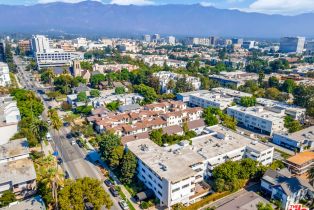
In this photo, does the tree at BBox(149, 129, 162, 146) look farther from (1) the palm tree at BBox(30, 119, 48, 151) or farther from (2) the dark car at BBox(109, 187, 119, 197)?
(1) the palm tree at BBox(30, 119, 48, 151)

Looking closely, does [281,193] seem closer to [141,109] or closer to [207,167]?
[207,167]

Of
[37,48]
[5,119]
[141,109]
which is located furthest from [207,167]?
[37,48]

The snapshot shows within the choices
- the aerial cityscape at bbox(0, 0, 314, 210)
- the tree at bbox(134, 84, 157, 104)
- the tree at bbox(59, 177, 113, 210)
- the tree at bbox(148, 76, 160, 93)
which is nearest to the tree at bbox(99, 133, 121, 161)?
the aerial cityscape at bbox(0, 0, 314, 210)

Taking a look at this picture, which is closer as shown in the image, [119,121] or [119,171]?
[119,171]

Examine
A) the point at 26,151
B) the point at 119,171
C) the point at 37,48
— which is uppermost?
the point at 37,48

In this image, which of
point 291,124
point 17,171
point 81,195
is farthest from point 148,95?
point 81,195

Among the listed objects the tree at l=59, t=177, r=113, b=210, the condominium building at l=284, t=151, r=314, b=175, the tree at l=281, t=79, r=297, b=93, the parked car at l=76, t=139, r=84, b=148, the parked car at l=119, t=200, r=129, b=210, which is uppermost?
the tree at l=281, t=79, r=297, b=93

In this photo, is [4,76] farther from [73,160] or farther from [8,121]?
[73,160]
